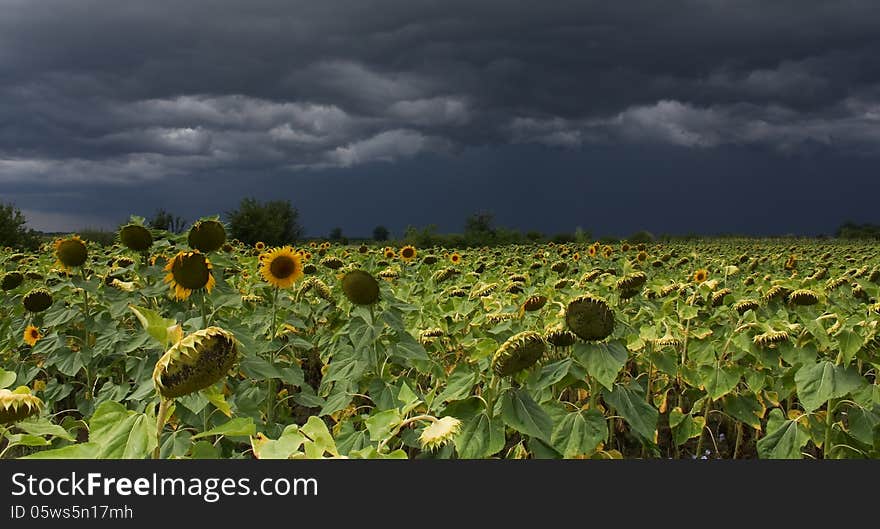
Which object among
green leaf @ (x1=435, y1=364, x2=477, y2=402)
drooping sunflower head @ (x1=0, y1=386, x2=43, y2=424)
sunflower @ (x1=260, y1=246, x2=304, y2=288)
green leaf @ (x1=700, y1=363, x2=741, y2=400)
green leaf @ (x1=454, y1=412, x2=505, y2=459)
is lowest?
green leaf @ (x1=700, y1=363, x2=741, y2=400)

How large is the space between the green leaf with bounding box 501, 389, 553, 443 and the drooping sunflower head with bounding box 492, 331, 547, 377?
159 millimetres

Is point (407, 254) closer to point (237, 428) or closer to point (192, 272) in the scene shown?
point (192, 272)

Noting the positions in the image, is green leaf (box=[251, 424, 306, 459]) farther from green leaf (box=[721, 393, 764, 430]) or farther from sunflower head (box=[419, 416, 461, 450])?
green leaf (box=[721, 393, 764, 430])

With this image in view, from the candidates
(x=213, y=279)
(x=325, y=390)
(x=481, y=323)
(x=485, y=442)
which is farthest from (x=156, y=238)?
(x=485, y=442)

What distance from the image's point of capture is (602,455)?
11.7 ft

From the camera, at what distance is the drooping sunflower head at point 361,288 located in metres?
4.21

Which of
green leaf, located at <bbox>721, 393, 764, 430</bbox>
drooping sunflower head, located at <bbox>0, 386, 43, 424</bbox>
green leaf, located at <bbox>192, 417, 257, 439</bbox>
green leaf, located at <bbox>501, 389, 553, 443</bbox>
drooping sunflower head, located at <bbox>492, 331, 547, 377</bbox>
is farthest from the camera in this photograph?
green leaf, located at <bbox>721, 393, 764, 430</bbox>

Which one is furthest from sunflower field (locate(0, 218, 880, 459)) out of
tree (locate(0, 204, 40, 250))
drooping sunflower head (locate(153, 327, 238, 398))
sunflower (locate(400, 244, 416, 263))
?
tree (locate(0, 204, 40, 250))

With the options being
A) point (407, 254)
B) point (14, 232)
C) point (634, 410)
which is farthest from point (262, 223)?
point (634, 410)

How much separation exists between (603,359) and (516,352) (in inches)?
23.9

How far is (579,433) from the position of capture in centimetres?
268

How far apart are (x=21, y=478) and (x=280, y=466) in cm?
62

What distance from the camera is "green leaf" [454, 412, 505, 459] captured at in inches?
86.3

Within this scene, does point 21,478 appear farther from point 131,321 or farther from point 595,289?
point 131,321
